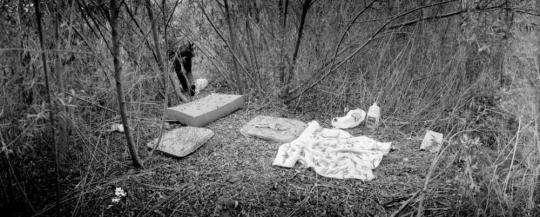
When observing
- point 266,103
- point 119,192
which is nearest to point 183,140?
point 119,192

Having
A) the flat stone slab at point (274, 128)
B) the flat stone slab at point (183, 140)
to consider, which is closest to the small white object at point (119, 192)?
the flat stone slab at point (183, 140)

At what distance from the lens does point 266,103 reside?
136 inches

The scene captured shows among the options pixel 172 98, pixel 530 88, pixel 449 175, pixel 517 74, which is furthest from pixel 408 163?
pixel 172 98

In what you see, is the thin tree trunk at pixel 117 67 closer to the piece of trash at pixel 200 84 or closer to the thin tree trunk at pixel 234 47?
the thin tree trunk at pixel 234 47

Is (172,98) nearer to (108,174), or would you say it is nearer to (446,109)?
(108,174)

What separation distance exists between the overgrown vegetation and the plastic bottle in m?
0.10

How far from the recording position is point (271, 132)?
2.81 metres

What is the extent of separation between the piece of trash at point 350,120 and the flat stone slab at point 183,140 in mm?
1116

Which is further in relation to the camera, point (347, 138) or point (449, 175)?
point (347, 138)

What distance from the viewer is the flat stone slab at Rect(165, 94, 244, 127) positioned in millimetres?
2898

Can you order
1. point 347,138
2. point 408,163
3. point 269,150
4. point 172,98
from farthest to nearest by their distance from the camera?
point 172,98, point 347,138, point 269,150, point 408,163

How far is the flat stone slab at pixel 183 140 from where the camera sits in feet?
8.07

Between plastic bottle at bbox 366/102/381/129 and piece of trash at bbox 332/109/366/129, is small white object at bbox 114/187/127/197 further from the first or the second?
plastic bottle at bbox 366/102/381/129

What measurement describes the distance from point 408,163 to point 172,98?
221 cm
